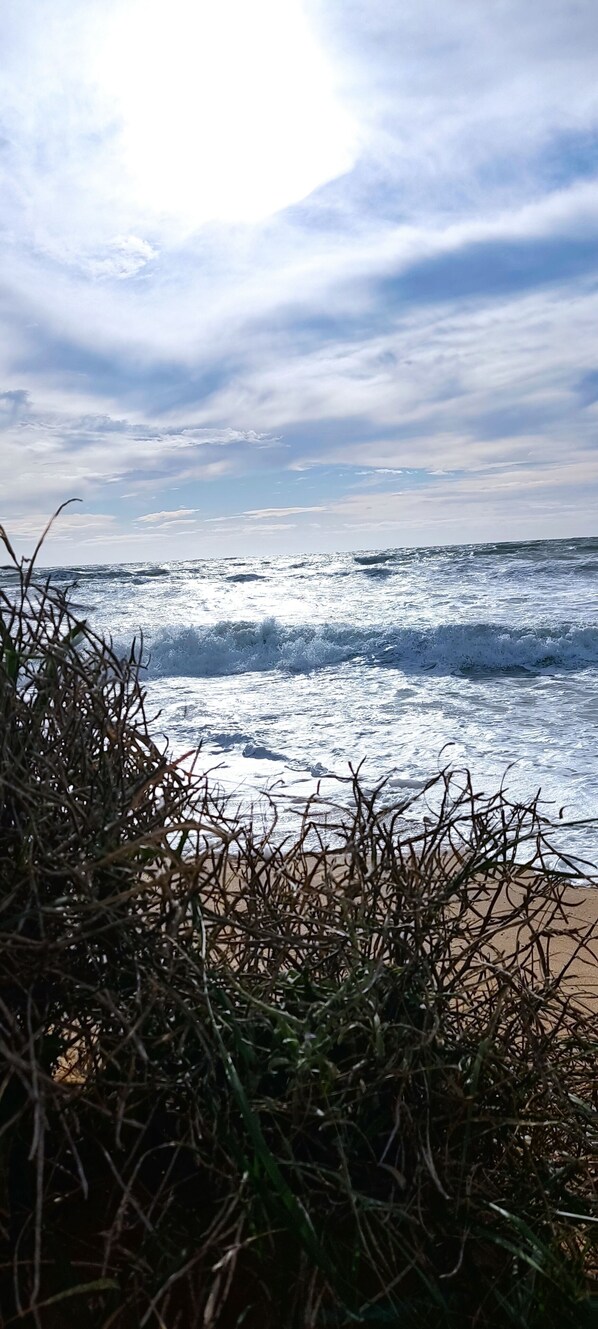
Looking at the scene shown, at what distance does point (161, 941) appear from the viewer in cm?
105

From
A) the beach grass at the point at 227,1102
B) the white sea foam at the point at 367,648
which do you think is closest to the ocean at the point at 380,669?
the white sea foam at the point at 367,648

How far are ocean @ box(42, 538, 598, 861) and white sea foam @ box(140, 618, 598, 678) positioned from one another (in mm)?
32

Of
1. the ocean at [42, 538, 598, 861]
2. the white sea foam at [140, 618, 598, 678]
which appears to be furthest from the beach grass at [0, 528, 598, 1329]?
the white sea foam at [140, 618, 598, 678]

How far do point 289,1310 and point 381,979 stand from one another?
13.9 inches

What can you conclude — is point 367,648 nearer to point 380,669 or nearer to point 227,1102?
point 380,669

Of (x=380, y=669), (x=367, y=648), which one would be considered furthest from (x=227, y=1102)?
(x=367, y=648)

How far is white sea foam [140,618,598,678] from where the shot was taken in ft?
37.9

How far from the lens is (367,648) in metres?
13.0

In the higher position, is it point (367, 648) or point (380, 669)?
point (367, 648)

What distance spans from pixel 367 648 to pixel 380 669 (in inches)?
55.6

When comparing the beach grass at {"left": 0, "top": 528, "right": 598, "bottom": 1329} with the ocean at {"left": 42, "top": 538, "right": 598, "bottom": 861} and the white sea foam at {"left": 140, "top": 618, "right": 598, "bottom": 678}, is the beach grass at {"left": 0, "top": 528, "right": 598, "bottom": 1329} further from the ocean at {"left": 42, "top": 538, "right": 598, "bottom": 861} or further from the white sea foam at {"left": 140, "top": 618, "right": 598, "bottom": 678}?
the white sea foam at {"left": 140, "top": 618, "right": 598, "bottom": 678}

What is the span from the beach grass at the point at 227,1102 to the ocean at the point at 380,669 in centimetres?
17

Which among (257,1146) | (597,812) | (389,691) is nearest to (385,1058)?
(257,1146)

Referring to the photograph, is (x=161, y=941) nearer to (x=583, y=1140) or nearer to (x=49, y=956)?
(x=49, y=956)
